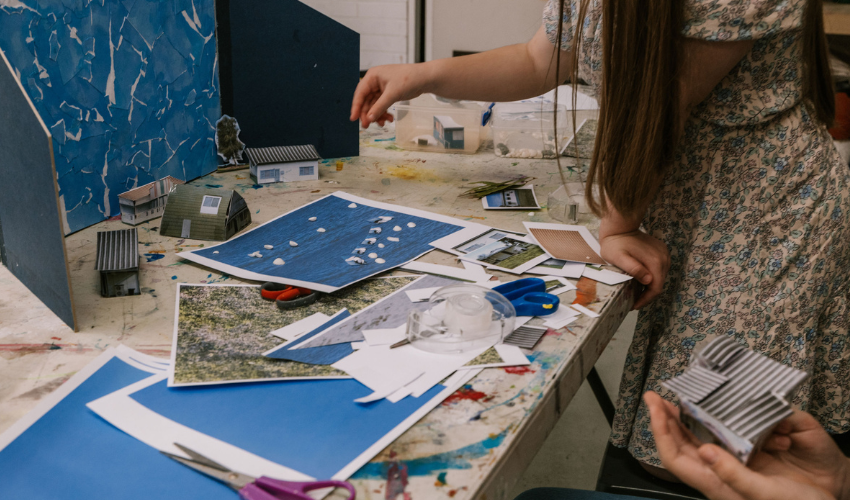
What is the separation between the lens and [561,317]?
28.9 inches

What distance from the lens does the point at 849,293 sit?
3.04 ft

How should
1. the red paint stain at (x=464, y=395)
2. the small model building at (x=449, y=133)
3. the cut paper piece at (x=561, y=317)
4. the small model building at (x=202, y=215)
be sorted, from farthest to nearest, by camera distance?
the small model building at (x=449, y=133) < the small model building at (x=202, y=215) < the cut paper piece at (x=561, y=317) < the red paint stain at (x=464, y=395)

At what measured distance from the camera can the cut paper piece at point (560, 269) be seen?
0.83 meters

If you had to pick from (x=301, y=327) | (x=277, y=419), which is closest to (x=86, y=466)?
(x=277, y=419)

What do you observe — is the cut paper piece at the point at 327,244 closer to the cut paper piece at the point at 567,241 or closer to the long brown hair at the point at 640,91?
the cut paper piece at the point at 567,241

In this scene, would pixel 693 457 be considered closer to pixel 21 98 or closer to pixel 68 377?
pixel 68 377

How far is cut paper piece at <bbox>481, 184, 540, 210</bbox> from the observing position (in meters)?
1.07

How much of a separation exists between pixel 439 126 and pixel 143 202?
0.67 meters

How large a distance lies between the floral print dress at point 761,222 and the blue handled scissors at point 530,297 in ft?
0.96

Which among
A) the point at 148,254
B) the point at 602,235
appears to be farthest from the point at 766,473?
the point at 148,254

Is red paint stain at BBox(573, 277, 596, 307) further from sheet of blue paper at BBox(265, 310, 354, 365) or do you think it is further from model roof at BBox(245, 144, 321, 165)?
model roof at BBox(245, 144, 321, 165)

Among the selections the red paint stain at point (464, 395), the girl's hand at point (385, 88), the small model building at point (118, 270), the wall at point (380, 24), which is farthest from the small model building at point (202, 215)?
the wall at point (380, 24)

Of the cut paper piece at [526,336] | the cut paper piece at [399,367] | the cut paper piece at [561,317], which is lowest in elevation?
the cut paper piece at [399,367]

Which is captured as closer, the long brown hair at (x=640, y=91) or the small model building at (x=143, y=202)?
the long brown hair at (x=640, y=91)
